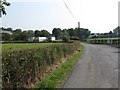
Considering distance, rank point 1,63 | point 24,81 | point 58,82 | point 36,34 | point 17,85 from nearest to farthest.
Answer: point 1,63 < point 17,85 < point 24,81 < point 58,82 < point 36,34

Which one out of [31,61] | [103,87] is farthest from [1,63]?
[103,87]

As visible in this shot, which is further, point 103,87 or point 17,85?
point 103,87

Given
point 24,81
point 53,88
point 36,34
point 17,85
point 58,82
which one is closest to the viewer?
point 17,85

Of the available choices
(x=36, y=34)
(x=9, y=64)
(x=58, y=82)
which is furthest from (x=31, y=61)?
(x=36, y=34)

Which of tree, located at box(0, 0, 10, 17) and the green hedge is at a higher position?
tree, located at box(0, 0, 10, 17)

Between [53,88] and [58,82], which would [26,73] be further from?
[58,82]

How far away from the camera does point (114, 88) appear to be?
11570 mm

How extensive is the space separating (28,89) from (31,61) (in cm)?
141

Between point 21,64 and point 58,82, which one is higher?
point 21,64

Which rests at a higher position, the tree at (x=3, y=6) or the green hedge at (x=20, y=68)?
the tree at (x=3, y=6)

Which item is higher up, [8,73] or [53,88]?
[8,73]

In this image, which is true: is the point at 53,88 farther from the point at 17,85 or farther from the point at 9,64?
the point at 9,64

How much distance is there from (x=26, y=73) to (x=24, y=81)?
1.20 ft

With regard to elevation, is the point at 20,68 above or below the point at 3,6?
below
